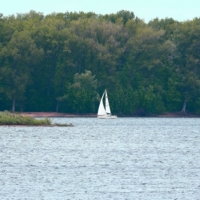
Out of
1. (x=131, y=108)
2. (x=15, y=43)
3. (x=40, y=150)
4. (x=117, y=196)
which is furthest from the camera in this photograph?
(x=131, y=108)

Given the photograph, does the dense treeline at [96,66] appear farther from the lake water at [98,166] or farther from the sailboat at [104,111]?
the lake water at [98,166]

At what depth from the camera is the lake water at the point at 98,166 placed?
120 ft

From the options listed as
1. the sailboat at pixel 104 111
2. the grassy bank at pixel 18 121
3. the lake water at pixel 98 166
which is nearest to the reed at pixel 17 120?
the grassy bank at pixel 18 121

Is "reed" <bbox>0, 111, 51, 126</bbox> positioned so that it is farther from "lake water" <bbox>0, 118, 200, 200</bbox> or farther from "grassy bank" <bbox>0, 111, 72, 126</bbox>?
"lake water" <bbox>0, 118, 200, 200</bbox>

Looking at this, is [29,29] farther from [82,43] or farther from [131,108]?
[131,108]

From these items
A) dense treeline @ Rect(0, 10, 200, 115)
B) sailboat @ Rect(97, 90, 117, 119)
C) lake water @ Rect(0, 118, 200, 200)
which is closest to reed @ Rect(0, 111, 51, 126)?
lake water @ Rect(0, 118, 200, 200)

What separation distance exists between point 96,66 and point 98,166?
71554mm

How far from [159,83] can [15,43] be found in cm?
2176

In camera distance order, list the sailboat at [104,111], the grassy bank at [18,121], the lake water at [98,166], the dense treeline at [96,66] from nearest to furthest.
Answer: the lake water at [98,166], the grassy bank at [18,121], the sailboat at [104,111], the dense treeline at [96,66]

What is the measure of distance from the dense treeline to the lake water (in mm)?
38809

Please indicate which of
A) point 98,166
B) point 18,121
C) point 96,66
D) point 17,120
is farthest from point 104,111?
point 98,166

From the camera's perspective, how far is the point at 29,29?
117m

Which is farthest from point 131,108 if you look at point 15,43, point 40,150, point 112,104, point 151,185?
point 151,185

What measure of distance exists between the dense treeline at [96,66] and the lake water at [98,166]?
38.8 m
